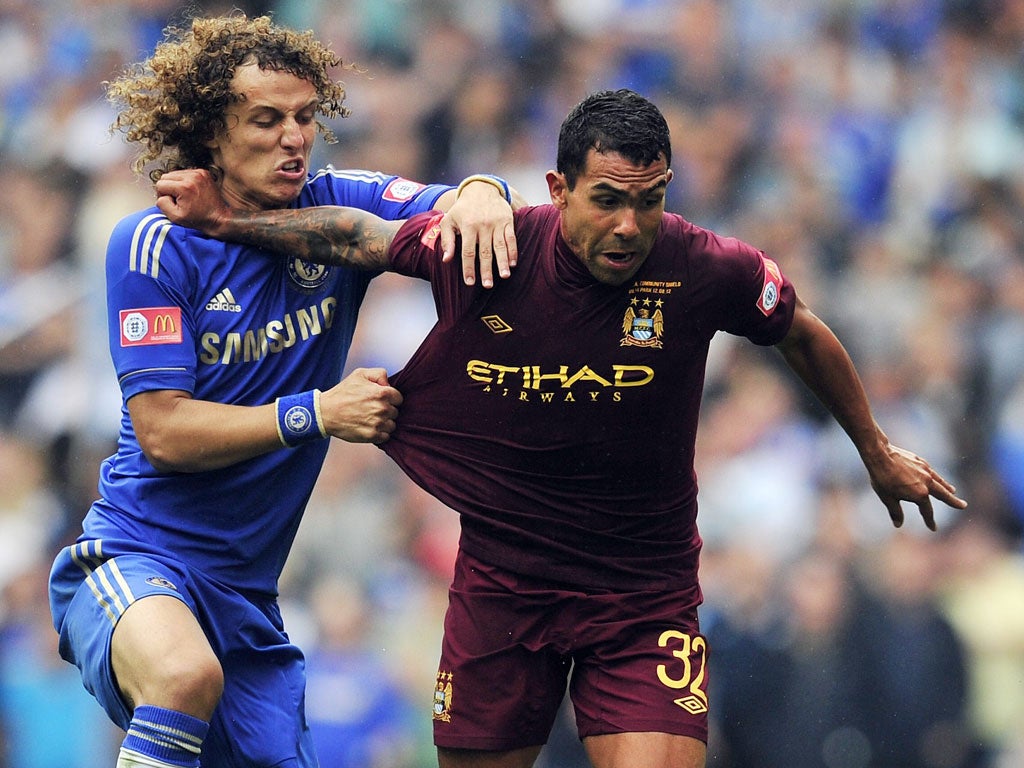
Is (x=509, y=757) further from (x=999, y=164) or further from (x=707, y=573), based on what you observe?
(x=999, y=164)

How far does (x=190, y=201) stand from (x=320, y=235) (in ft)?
1.41

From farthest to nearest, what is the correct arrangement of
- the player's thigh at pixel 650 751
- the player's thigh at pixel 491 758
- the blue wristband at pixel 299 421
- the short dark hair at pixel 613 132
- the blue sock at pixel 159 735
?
the player's thigh at pixel 491 758 → the blue wristband at pixel 299 421 → the player's thigh at pixel 650 751 → the short dark hair at pixel 613 132 → the blue sock at pixel 159 735

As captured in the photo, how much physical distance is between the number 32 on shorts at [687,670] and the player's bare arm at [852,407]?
2.83 feet

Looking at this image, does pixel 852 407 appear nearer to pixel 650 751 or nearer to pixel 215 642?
pixel 650 751

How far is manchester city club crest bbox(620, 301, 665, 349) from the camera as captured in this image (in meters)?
4.57

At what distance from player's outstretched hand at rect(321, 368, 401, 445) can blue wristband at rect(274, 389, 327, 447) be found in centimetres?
2

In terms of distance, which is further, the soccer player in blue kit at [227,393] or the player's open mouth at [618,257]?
the soccer player in blue kit at [227,393]

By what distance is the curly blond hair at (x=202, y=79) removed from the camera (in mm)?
4938

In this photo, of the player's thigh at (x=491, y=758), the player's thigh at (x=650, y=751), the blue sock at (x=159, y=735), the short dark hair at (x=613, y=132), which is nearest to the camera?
the blue sock at (x=159, y=735)

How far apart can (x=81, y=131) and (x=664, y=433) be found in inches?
253

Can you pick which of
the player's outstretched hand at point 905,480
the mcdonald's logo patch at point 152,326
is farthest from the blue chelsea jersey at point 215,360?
the player's outstretched hand at point 905,480

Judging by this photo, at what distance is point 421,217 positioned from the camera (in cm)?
482

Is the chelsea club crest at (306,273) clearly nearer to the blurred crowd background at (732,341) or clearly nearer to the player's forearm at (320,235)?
the player's forearm at (320,235)

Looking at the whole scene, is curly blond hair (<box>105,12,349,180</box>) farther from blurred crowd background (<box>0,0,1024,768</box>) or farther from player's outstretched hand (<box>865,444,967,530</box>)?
blurred crowd background (<box>0,0,1024,768</box>)
